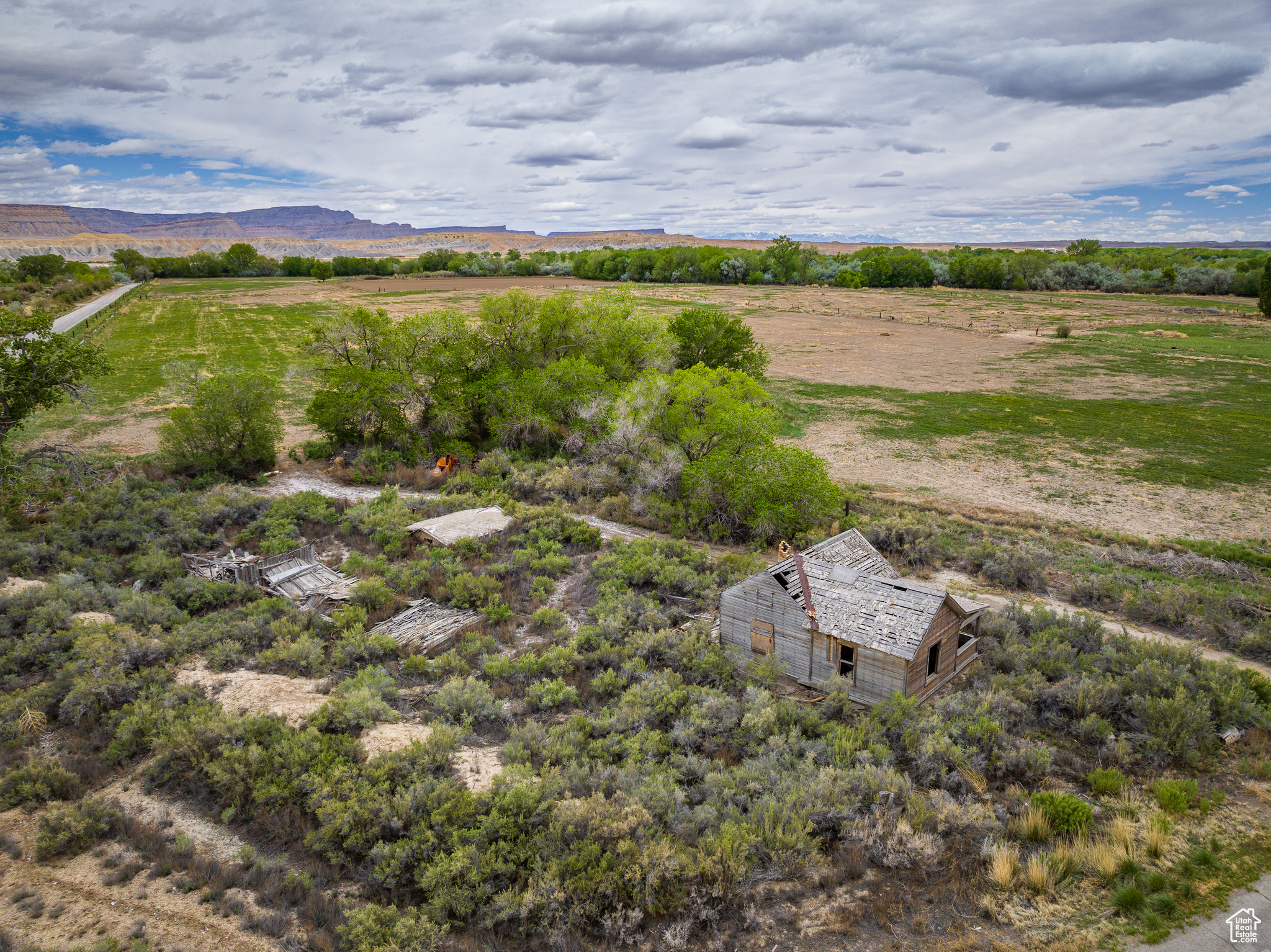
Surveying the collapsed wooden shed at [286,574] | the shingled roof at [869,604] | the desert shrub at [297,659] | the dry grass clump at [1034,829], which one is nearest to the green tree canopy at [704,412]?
the shingled roof at [869,604]

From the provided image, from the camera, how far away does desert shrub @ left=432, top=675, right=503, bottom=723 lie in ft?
42.6

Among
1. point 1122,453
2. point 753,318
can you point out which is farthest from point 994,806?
point 753,318

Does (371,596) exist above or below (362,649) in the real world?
above

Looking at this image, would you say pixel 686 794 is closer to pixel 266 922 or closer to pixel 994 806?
pixel 994 806

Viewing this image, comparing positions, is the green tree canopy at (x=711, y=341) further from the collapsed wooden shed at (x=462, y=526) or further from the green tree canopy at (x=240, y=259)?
the green tree canopy at (x=240, y=259)

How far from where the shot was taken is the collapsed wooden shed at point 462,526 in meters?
21.4

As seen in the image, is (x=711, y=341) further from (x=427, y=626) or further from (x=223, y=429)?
(x=427, y=626)

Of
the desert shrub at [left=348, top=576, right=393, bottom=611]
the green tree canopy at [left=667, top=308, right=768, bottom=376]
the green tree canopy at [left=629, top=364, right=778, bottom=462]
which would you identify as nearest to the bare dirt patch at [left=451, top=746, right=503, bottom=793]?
the desert shrub at [left=348, top=576, right=393, bottom=611]

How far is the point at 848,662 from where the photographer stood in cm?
1383

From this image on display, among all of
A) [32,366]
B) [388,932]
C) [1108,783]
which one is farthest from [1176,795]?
[32,366]

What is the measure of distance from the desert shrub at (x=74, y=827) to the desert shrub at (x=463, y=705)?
5051mm

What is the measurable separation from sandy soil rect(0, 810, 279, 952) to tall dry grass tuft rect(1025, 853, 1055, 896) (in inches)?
385

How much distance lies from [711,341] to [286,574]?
89.7 ft

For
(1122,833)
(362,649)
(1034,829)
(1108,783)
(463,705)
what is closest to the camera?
(1122,833)
